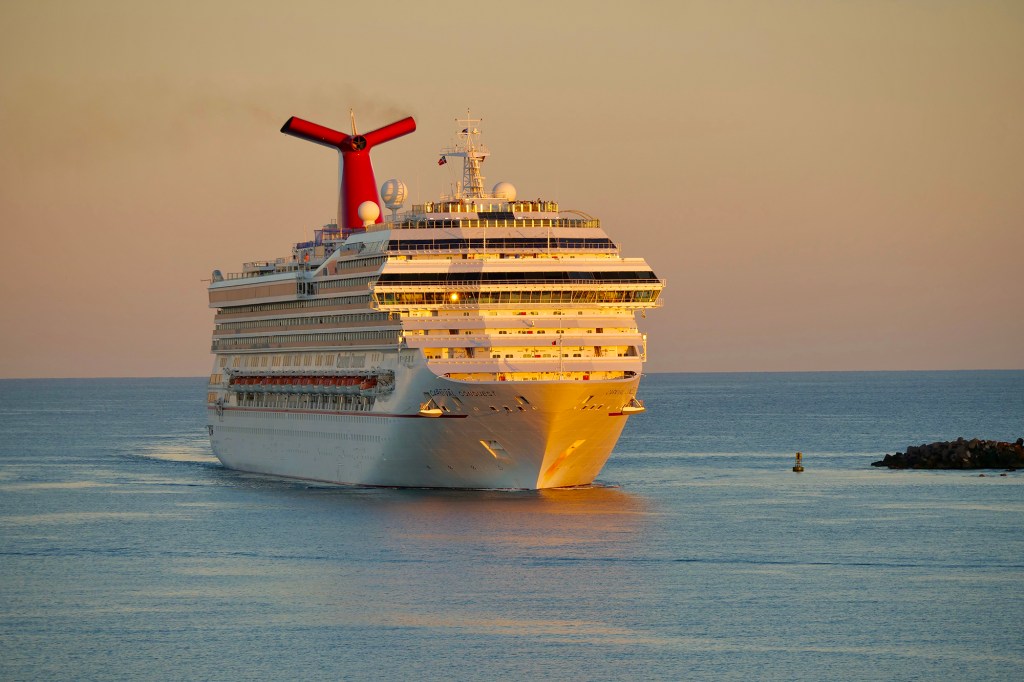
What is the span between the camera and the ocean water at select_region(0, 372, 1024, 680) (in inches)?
1640

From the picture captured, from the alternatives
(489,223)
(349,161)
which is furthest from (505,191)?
(349,161)

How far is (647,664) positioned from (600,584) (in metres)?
9.23

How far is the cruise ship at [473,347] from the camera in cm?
6538

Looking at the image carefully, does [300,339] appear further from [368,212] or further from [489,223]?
[489,223]

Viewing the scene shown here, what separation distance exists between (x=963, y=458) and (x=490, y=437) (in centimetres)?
3397

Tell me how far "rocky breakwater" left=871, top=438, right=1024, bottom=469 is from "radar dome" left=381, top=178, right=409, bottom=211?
98.7ft

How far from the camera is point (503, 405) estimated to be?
64438 mm

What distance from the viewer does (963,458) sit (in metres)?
89.2

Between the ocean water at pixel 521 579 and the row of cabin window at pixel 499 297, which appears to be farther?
the row of cabin window at pixel 499 297

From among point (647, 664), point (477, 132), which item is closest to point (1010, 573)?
point (647, 664)

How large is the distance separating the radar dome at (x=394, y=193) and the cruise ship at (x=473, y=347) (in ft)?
11.2

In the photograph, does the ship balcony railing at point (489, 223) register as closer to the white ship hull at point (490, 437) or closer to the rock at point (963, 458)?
the white ship hull at point (490, 437)

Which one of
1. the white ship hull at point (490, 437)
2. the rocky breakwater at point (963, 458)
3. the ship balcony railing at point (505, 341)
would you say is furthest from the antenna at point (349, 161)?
the rocky breakwater at point (963, 458)

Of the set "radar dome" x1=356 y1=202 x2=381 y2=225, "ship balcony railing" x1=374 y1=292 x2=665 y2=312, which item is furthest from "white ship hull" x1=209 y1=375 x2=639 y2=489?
"radar dome" x1=356 y1=202 x2=381 y2=225
